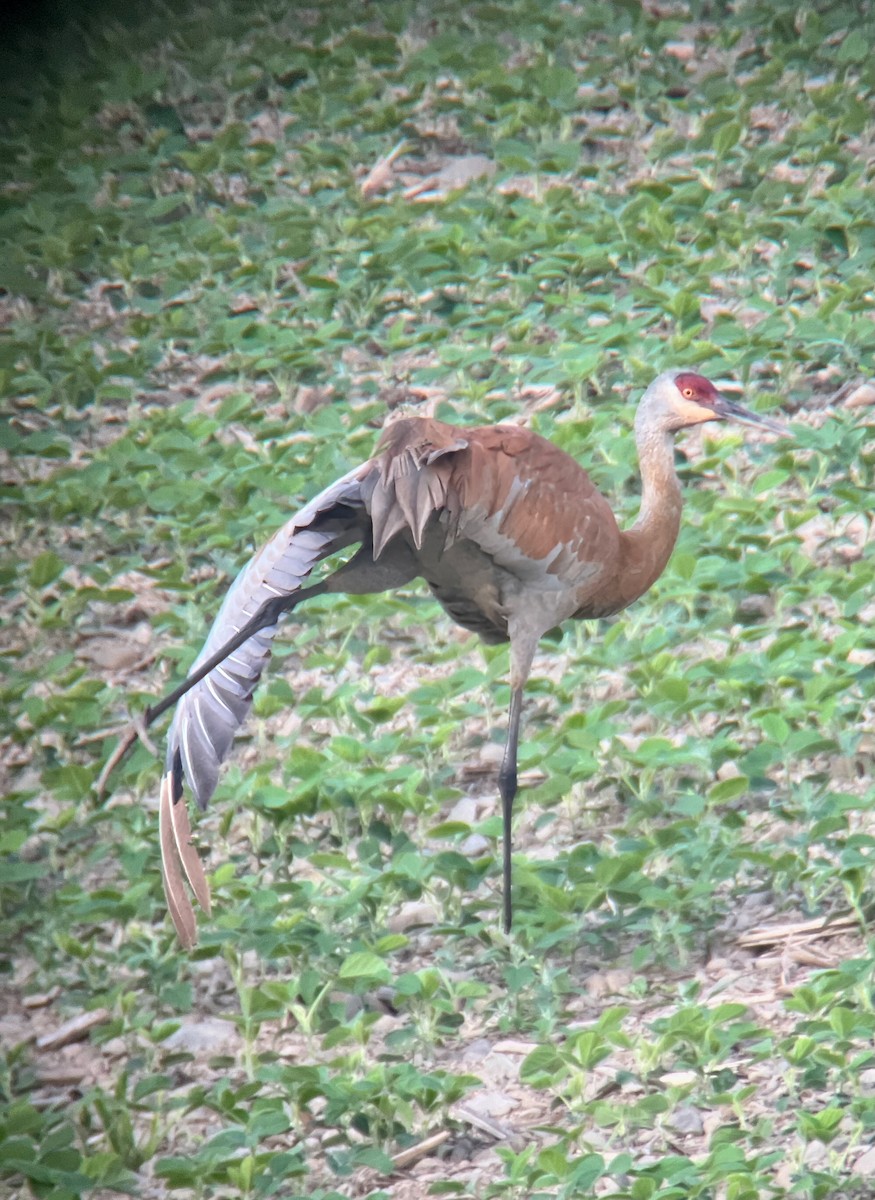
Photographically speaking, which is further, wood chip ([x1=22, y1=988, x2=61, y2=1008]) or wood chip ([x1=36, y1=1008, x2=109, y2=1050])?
wood chip ([x1=22, y1=988, x2=61, y2=1008])

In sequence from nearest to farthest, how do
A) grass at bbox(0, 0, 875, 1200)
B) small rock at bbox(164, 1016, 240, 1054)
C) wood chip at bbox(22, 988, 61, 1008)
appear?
grass at bbox(0, 0, 875, 1200), small rock at bbox(164, 1016, 240, 1054), wood chip at bbox(22, 988, 61, 1008)

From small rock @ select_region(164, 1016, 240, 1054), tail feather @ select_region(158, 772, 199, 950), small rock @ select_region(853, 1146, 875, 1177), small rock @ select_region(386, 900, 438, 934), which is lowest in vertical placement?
small rock @ select_region(853, 1146, 875, 1177)

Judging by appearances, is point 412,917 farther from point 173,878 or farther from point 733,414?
point 733,414

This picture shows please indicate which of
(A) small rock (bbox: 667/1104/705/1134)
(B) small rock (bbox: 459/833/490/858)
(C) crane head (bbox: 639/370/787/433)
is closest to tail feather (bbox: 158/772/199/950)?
(B) small rock (bbox: 459/833/490/858)

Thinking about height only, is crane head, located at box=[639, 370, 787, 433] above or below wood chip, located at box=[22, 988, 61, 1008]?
above

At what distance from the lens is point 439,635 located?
5801mm

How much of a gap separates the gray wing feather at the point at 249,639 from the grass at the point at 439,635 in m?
0.44

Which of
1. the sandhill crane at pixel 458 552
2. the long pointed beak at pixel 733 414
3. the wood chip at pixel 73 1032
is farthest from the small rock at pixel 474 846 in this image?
the long pointed beak at pixel 733 414

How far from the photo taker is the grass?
3.92m

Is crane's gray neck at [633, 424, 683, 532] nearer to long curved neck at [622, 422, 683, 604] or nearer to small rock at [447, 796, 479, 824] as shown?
long curved neck at [622, 422, 683, 604]

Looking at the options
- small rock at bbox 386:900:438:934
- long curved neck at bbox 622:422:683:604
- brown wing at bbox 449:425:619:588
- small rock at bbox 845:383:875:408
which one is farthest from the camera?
small rock at bbox 845:383:875:408

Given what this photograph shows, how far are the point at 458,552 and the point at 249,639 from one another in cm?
61

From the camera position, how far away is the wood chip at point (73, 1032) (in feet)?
14.3

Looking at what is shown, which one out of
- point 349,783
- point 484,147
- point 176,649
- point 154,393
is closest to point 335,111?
point 484,147
